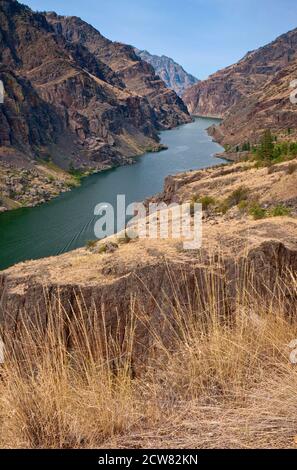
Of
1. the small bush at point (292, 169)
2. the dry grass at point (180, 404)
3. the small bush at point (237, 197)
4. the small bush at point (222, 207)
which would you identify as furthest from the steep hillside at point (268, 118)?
the dry grass at point (180, 404)

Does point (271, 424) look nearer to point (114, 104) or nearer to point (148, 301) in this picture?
point (148, 301)

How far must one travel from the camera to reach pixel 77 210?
225ft

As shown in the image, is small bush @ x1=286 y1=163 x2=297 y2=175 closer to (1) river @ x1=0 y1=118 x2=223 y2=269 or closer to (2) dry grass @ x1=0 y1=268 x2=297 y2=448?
(1) river @ x1=0 y1=118 x2=223 y2=269

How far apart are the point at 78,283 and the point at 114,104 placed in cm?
16222

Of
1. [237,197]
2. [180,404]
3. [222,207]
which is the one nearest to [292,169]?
[237,197]

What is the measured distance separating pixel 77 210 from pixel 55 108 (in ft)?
247

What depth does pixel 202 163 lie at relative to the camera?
103562mm

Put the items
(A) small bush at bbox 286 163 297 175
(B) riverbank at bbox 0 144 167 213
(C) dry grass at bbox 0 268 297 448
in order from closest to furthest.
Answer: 1. (C) dry grass at bbox 0 268 297 448
2. (A) small bush at bbox 286 163 297 175
3. (B) riverbank at bbox 0 144 167 213

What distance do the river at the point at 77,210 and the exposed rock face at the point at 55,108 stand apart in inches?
605

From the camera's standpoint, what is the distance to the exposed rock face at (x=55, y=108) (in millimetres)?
108875

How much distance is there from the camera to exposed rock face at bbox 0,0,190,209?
108875 millimetres

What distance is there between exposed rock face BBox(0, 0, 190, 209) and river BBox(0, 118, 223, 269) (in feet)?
50.4

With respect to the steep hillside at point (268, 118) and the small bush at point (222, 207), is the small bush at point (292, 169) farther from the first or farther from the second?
the steep hillside at point (268, 118)

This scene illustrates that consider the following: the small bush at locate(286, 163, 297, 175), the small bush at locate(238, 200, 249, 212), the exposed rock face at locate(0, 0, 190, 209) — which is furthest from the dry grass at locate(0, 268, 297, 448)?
the exposed rock face at locate(0, 0, 190, 209)
